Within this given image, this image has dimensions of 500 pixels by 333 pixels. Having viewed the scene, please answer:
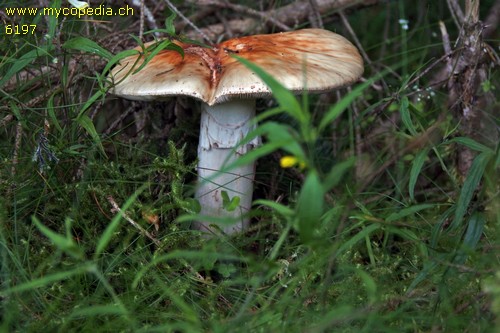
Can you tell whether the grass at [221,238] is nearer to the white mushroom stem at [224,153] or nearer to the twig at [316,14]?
the white mushroom stem at [224,153]

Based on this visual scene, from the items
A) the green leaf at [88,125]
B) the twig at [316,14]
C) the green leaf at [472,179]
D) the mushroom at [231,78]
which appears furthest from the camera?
the twig at [316,14]

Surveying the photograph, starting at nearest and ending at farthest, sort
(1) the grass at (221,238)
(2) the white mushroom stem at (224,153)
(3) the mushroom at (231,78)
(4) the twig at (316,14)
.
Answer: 1. (1) the grass at (221,238)
2. (3) the mushroom at (231,78)
3. (2) the white mushroom stem at (224,153)
4. (4) the twig at (316,14)

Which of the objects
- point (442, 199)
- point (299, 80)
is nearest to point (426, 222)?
point (442, 199)

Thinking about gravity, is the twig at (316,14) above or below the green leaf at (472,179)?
above

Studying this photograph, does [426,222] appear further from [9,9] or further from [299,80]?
[9,9]

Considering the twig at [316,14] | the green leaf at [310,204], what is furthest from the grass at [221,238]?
the twig at [316,14]

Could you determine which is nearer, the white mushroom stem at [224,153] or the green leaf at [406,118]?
the green leaf at [406,118]
